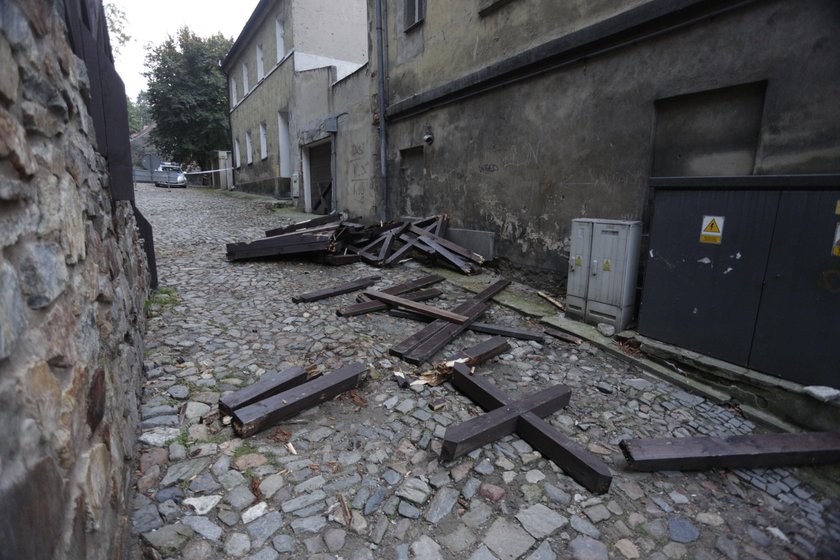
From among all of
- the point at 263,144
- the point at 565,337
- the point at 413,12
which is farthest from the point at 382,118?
the point at 263,144

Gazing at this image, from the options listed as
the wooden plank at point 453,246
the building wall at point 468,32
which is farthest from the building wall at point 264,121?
the wooden plank at point 453,246

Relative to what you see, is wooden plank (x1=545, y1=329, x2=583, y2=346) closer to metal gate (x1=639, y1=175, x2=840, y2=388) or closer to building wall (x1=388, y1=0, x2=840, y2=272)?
metal gate (x1=639, y1=175, x2=840, y2=388)

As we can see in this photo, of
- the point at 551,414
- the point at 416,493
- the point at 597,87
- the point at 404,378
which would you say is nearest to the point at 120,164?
the point at 404,378

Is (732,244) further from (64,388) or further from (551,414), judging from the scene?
(64,388)

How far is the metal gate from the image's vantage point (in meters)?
2.99

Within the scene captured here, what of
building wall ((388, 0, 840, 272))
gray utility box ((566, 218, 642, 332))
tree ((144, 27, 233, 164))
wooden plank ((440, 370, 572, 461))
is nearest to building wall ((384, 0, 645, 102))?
building wall ((388, 0, 840, 272))

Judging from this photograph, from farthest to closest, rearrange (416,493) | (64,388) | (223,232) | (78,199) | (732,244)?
(223,232) → (732,244) → (416,493) → (78,199) → (64,388)

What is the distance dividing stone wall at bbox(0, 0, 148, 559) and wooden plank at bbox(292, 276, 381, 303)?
10.7ft

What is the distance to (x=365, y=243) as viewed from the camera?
8281 mm

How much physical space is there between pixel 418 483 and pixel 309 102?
45.7ft

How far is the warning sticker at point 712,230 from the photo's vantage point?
11.5ft

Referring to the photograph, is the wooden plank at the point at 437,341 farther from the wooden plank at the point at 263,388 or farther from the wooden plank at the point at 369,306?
the wooden plank at the point at 263,388

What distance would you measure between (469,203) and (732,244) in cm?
455

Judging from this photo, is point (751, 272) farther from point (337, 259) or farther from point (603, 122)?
point (337, 259)
